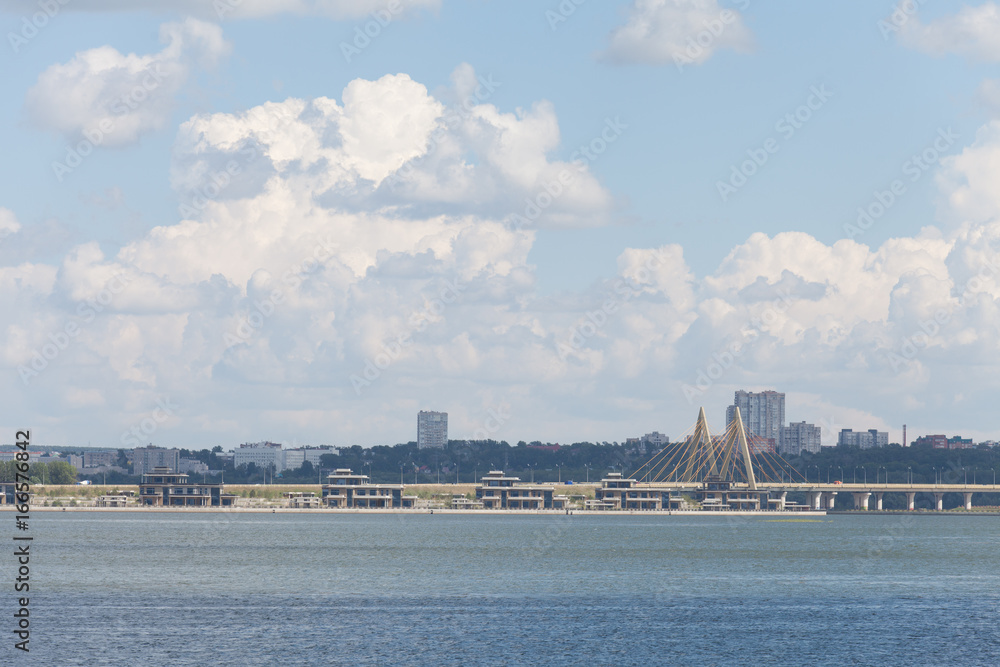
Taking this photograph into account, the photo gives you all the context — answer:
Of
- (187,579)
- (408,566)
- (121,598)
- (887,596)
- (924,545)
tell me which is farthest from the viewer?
(924,545)

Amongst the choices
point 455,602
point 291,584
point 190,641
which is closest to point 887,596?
point 455,602

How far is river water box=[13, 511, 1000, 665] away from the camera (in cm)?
7400

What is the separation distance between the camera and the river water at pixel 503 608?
243 ft

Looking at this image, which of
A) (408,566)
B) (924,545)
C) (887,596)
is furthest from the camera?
(924,545)

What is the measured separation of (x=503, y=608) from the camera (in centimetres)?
9419

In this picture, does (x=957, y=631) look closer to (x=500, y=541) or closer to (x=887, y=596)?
(x=887, y=596)

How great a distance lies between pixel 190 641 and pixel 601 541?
126877 millimetres

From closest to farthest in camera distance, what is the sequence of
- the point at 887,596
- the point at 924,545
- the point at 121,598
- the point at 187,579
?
the point at 121,598
the point at 887,596
the point at 187,579
the point at 924,545

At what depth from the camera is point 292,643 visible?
76.1 metres

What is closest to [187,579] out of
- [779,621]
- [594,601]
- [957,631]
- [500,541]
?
[594,601]

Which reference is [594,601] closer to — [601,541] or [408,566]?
[408,566]

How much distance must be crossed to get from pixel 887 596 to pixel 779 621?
70.3 ft

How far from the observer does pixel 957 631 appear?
8488cm

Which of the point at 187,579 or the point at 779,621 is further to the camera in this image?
the point at 187,579
